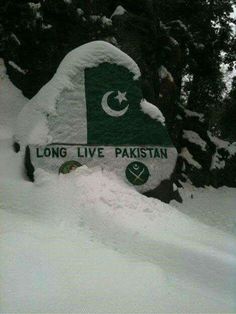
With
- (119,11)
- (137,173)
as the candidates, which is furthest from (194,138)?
(137,173)

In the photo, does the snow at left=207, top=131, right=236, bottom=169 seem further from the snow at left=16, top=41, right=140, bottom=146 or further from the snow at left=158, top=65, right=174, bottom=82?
the snow at left=16, top=41, right=140, bottom=146

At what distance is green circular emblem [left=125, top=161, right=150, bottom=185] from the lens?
22.9 ft

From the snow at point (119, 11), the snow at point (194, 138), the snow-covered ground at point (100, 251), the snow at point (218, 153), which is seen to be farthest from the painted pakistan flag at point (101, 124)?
the snow at point (218, 153)

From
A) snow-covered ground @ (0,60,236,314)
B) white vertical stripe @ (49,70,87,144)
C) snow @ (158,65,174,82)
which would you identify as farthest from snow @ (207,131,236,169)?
snow-covered ground @ (0,60,236,314)

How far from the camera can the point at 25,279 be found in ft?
12.0

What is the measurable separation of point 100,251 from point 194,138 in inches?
418

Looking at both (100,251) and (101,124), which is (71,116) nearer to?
(101,124)

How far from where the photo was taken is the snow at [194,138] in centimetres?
1451

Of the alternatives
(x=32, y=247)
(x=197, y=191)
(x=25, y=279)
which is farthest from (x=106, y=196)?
(x=197, y=191)

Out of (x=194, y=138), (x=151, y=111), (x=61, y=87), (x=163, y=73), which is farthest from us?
(x=194, y=138)

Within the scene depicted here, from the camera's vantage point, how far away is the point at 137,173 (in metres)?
7.04

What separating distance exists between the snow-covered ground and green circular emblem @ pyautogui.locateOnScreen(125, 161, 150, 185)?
265mm

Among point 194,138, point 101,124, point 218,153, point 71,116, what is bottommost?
point 218,153

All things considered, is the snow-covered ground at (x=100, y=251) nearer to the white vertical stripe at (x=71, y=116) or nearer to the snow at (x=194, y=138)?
the white vertical stripe at (x=71, y=116)
